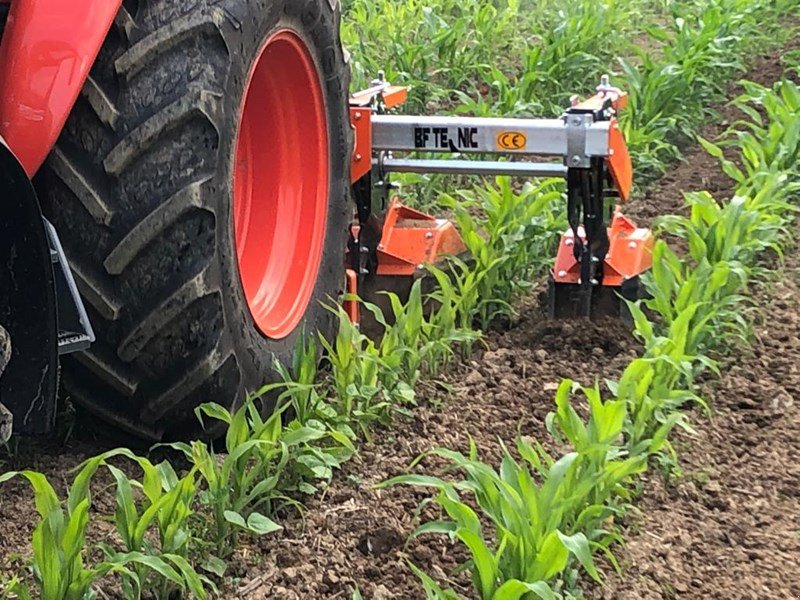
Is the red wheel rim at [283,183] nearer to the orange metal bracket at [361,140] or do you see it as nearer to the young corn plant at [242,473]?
the orange metal bracket at [361,140]

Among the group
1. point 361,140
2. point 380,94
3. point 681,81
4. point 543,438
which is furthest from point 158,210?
point 681,81

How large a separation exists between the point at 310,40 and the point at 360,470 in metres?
1.02

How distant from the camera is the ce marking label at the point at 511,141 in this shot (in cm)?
320

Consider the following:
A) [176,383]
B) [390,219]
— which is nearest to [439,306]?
[390,219]

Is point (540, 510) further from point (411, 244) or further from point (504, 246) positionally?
point (504, 246)

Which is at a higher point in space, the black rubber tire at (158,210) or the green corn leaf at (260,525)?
the black rubber tire at (158,210)

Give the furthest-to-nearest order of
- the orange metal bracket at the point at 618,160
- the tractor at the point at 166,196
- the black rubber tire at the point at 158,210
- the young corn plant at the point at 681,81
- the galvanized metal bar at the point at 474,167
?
1. the young corn plant at the point at 681,81
2. the galvanized metal bar at the point at 474,167
3. the orange metal bracket at the point at 618,160
4. the black rubber tire at the point at 158,210
5. the tractor at the point at 166,196

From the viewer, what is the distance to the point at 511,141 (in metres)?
3.22

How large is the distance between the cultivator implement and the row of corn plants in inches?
6.2

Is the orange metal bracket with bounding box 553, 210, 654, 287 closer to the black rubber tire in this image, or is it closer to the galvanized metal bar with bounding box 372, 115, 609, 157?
the galvanized metal bar with bounding box 372, 115, 609, 157

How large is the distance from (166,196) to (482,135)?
1.28 m

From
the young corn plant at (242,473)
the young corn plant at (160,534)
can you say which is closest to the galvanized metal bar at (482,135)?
the young corn plant at (242,473)

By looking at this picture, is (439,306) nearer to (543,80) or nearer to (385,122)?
(385,122)

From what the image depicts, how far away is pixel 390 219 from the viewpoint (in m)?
3.53
